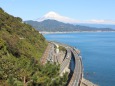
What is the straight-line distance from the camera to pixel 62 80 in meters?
38.1

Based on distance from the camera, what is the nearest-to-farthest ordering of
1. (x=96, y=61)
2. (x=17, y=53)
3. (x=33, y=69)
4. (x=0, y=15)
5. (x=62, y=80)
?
(x=62, y=80) < (x=33, y=69) < (x=17, y=53) < (x=0, y=15) < (x=96, y=61)

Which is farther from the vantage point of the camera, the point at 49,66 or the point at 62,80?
the point at 49,66

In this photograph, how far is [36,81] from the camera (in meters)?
35.4

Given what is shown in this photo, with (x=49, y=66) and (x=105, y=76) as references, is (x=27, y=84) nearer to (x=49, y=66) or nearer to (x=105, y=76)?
(x=49, y=66)

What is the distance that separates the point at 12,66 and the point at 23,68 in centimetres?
153

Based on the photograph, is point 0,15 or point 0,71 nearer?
point 0,71

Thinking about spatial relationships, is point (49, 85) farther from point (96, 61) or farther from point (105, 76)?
point (96, 61)

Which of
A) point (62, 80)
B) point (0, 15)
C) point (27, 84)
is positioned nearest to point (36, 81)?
point (27, 84)

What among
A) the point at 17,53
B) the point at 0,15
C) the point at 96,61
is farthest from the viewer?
the point at 96,61

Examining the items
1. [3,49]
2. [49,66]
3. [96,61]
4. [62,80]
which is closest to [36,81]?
[62,80]

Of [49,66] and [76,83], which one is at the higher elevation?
[49,66]

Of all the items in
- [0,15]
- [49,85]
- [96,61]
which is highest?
[0,15]

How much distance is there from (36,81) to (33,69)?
594 cm

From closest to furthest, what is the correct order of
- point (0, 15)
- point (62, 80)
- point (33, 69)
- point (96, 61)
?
point (62, 80)
point (33, 69)
point (0, 15)
point (96, 61)
